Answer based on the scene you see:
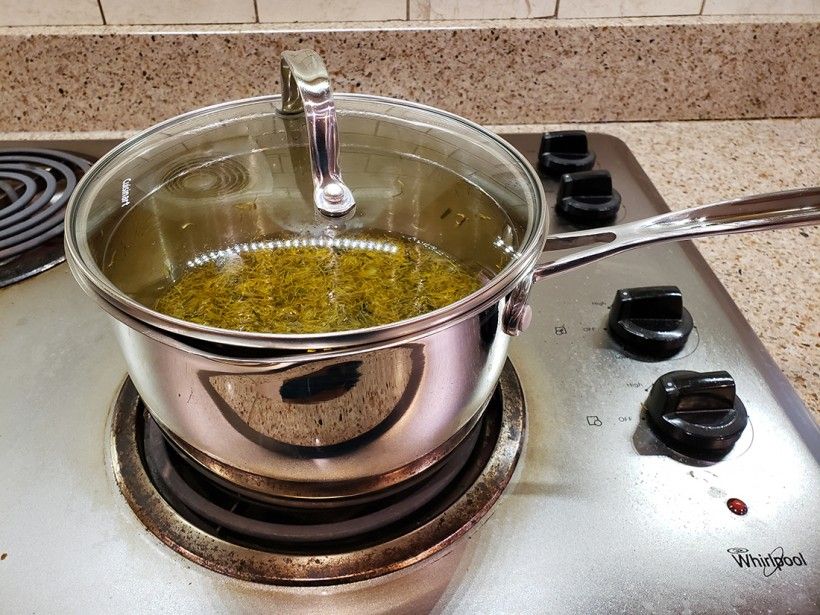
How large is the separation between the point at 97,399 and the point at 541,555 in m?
0.40

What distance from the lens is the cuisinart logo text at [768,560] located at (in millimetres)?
463

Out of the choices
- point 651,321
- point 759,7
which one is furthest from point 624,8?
point 651,321

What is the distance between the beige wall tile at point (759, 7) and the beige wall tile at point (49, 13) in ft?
2.78

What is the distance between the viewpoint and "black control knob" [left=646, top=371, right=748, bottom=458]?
0.52 meters

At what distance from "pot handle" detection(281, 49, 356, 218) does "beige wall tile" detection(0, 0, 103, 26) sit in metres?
0.46

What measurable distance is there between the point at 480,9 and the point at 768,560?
29.7 inches

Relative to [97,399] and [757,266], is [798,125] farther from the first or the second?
[97,399]

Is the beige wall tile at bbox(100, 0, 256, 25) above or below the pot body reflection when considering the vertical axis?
above

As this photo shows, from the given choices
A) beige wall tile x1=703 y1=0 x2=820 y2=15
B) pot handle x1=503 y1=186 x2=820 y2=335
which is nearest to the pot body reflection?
pot handle x1=503 y1=186 x2=820 y2=335

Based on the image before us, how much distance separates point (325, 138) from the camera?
502 millimetres

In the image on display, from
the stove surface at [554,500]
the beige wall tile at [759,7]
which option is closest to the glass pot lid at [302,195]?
the stove surface at [554,500]

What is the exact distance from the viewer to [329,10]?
2.96 ft

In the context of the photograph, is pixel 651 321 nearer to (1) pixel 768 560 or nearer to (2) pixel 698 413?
(2) pixel 698 413

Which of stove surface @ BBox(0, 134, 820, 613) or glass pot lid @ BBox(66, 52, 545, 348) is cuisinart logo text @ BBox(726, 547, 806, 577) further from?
glass pot lid @ BBox(66, 52, 545, 348)
